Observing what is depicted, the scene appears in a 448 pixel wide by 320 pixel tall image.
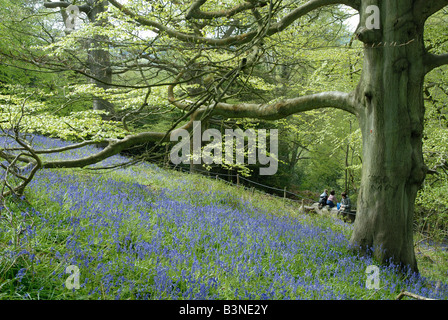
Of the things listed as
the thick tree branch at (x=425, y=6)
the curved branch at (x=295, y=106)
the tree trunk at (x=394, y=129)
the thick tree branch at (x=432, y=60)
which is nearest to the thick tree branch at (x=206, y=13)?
the curved branch at (x=295, y=106)

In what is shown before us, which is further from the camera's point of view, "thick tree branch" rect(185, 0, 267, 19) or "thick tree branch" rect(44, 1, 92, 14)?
"thick tree branch" rect(44, 1, 92, 14)

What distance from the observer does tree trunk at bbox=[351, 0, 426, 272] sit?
15.5 ft

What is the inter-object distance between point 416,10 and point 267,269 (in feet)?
15.6

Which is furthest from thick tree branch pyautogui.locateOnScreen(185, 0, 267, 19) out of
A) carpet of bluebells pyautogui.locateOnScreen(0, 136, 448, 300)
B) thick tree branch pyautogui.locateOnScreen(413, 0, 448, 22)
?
carpet of bluebells pyautogui.locateOnScreen(0, 136, 448, 300)

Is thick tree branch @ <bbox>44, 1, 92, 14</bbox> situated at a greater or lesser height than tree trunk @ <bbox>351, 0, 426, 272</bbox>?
greater

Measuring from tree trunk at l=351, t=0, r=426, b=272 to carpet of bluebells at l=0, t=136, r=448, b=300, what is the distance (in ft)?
1.93

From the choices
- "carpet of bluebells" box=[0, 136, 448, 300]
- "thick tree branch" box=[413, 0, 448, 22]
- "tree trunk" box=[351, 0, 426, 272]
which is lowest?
"carpet of bluebells" box=[0, 136, 448, 300]

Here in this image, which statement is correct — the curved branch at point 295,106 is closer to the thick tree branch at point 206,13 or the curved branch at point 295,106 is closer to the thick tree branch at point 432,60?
the thick tree branch at point 432,60

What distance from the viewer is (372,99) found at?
4.91 m

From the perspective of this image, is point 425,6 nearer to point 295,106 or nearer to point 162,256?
point 295,106

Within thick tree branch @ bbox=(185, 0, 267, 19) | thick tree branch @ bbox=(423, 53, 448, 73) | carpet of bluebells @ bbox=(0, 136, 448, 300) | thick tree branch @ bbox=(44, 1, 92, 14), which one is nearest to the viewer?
carpet of bluebells @ bbox=(0, 136, 448, 300)

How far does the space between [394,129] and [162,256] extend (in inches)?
162

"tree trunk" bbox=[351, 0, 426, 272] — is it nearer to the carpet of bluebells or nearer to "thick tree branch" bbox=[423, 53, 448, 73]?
"thick tree branch" bbox=[423, 53, 448, 73]

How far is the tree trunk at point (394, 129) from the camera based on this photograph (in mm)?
4738
